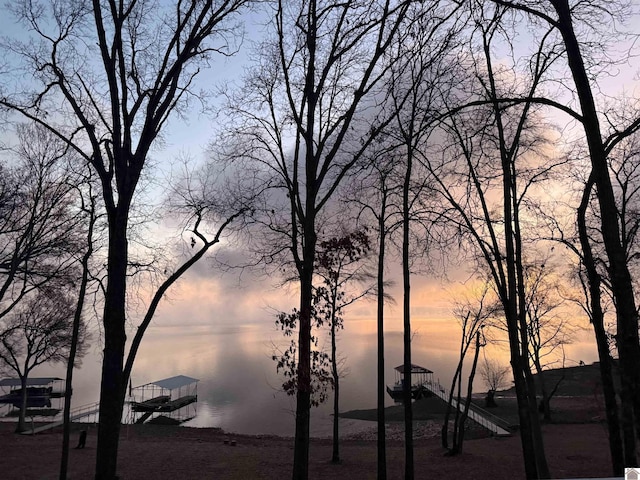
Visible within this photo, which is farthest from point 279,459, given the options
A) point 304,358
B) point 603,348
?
point 603,348

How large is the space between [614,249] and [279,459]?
61.7 ft

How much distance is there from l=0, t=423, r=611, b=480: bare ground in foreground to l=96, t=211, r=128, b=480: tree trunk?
9.52 metres

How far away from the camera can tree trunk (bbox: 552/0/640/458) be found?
5.21m

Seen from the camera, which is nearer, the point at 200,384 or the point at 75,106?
the point at 75,106

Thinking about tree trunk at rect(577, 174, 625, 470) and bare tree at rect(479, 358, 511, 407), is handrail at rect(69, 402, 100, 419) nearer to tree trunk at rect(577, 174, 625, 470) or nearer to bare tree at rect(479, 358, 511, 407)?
bare tree at rect(479, 358, 511, 407)

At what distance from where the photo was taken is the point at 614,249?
5367 mm

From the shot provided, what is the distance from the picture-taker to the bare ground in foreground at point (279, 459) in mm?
17375

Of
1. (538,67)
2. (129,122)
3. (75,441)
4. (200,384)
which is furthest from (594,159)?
(200,384)

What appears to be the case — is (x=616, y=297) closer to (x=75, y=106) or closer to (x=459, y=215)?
(x=459, y=215)

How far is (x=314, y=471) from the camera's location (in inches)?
699

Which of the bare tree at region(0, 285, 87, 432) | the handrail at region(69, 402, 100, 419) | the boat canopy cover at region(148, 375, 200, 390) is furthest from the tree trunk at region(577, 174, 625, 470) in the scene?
the boat canopy cover at region(148, 375, 200, 390)

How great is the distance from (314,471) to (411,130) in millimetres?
14332

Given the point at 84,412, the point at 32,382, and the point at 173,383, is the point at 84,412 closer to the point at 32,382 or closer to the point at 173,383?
the point at 173,383

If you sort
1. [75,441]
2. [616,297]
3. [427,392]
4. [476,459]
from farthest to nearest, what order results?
1. [427,392]
2. [75,441]
3. [476,459]
4. [616,297]
